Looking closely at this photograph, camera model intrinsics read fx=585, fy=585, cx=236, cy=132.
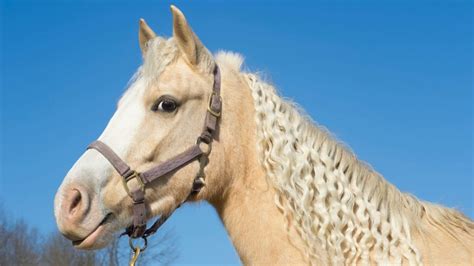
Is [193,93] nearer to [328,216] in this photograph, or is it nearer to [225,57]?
[225,57]

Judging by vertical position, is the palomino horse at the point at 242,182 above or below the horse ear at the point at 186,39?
below

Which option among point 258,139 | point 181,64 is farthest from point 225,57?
point 258,139

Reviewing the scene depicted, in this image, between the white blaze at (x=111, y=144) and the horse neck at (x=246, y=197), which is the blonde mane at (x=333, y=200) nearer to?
the horse neck at (x=246, y=197)

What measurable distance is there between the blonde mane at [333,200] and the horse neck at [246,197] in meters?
0.09

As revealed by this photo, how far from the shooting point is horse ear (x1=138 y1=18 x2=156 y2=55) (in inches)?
223

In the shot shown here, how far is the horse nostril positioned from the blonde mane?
1494mm

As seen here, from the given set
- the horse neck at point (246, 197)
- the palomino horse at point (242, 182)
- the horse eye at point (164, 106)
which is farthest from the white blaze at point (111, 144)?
the horse neck at point (246, 197)

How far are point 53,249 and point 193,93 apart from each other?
28.6 metres

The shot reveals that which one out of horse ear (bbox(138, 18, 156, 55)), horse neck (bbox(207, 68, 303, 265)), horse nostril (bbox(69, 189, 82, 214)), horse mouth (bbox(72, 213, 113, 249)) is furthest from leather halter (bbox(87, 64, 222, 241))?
horse ear (bbox(138, 18, 156, 55))

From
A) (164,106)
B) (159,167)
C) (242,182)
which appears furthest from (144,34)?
(242,182)

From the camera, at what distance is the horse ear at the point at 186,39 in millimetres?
4941

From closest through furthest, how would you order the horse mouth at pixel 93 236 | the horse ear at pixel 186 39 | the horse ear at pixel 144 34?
the horse mouth at pixel 93 236 → the horse ear at pixel 186 39 → the horse ear at pixel 144 34

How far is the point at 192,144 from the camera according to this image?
486 centimetres

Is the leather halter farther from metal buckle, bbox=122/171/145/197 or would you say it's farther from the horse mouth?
the horse mouth
